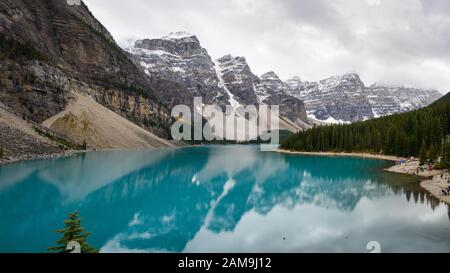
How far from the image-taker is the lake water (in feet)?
69.4

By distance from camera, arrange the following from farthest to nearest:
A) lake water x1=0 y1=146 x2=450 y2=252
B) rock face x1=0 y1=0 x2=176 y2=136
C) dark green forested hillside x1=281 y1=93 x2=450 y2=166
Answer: rock face x1=0 y1=0 x2=176 y2=136, dark green forested hillside x1=281 y1=93 x2=450 y2=166, lake water x1=0 y1=146 x2=450 y2=252

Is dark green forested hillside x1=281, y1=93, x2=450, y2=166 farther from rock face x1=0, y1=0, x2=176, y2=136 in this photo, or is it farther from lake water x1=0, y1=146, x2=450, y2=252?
rock face x1=0, y1=0, x2=176, y2=136

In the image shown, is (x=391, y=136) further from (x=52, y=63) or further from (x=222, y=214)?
(x=52, y=63)

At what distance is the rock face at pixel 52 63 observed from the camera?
384 ft

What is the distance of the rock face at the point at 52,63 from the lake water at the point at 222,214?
259 ft

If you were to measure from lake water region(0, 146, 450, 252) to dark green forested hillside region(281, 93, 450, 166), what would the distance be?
32145mm

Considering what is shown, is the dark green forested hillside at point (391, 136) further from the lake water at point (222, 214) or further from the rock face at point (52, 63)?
the rock face at point (52, 63)

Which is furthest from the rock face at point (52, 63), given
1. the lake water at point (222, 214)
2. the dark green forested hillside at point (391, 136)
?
the dark green forested hillside at point (391, 136)

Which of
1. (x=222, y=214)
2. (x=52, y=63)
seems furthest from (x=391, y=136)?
(x=52, y=63)

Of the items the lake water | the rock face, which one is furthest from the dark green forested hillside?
the rock face

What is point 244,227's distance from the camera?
2645cm

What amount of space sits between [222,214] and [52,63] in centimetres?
13623

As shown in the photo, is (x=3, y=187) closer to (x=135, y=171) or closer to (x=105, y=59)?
(x=135, y=171)

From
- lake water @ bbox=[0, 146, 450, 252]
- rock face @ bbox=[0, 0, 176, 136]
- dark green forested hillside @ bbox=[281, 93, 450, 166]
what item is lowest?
lake water @ bbox=[0, 146, 450, 252]
